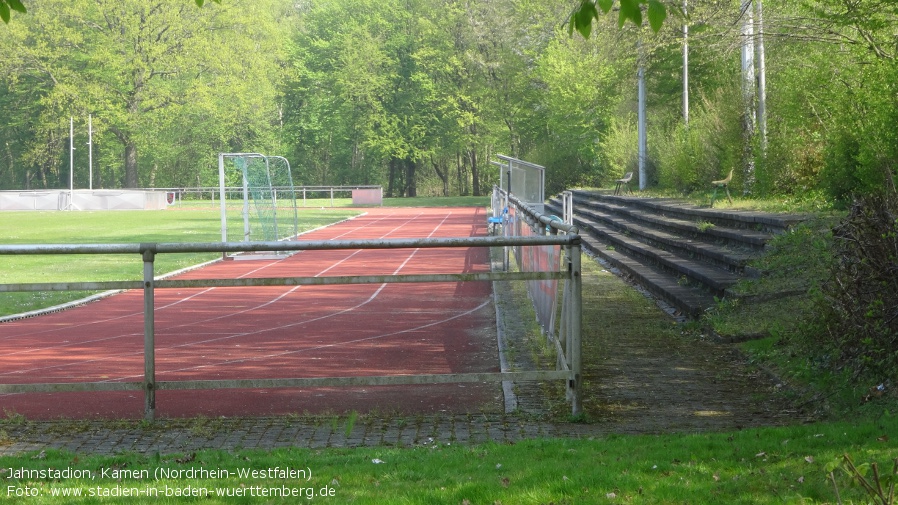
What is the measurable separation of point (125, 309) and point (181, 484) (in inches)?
433

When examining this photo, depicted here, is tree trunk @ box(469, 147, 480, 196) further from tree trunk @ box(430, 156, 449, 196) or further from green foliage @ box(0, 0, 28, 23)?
green foliage @ box(0, 0, 28, 23)

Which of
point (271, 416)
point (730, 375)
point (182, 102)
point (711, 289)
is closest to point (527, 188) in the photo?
point (711, 289)

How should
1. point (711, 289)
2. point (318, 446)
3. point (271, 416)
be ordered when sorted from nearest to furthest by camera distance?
1. point (318, 446)
2. point (271, 416)
3. point (711, 289)

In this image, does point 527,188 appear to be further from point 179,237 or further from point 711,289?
point 179,237

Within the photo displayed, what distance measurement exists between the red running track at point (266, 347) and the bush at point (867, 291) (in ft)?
8.80


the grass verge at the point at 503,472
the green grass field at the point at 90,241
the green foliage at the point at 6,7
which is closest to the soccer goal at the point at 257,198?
the green grass field at the point at 90,241

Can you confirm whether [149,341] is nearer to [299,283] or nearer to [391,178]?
[299,283]

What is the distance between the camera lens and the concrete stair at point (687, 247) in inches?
509

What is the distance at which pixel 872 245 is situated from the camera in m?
7.28

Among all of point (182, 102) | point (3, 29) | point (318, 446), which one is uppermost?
point (3, 29)

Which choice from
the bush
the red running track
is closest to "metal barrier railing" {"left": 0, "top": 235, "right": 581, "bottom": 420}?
the red running track

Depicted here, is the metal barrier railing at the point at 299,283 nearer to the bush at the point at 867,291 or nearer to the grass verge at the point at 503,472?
the grass verge at the point at 503,472

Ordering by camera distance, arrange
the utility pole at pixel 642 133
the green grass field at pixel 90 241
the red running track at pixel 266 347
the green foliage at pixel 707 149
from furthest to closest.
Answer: the utility pole at pixel 642 133
the green foliage at pixel 707 149
the green grass field at pixel 90 241
the red running track at pixel 266 347

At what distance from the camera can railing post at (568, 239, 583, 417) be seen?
6.95 m
